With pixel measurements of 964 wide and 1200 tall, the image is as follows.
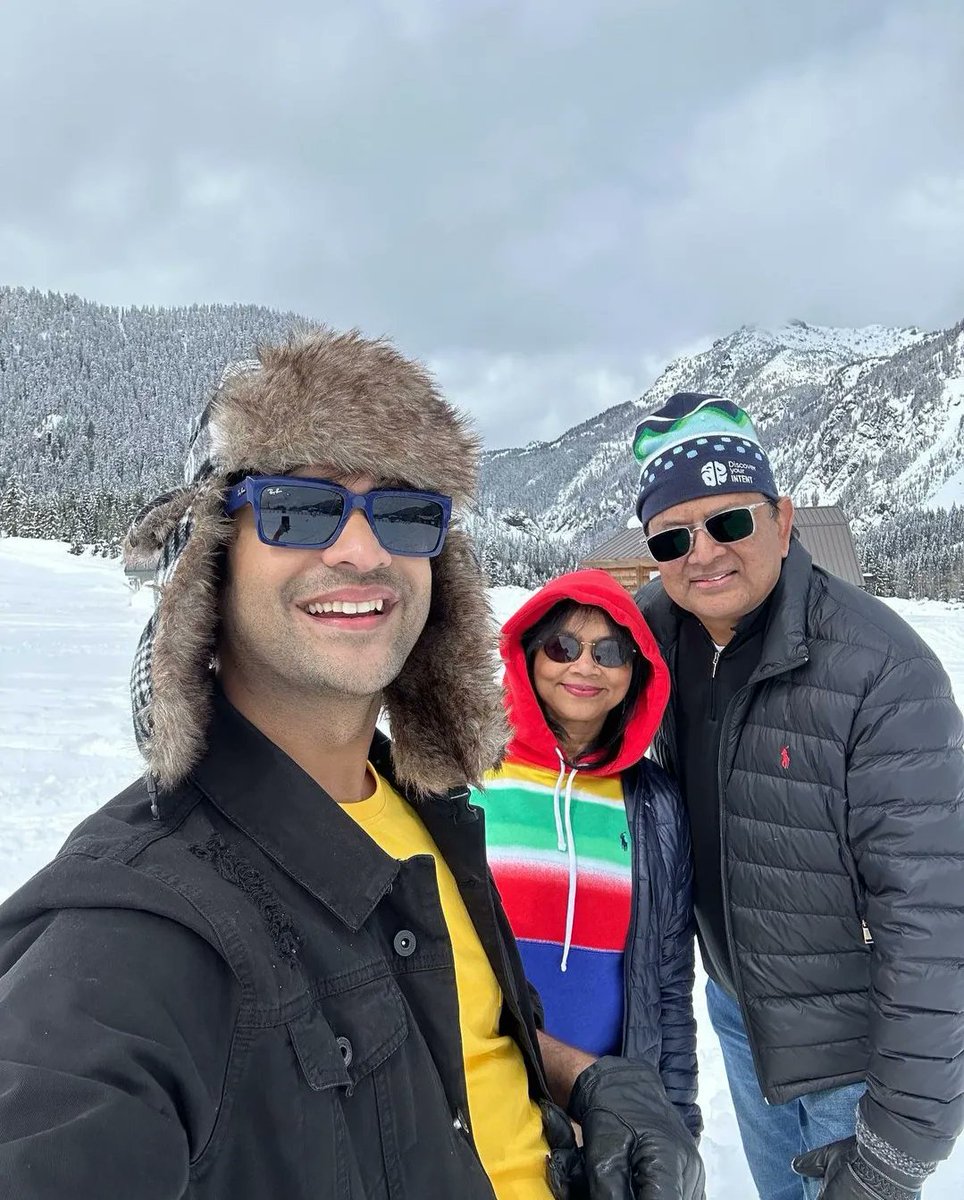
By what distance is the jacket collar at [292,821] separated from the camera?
111 cm

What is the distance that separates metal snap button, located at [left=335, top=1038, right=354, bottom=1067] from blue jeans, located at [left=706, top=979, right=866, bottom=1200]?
172 centimetres

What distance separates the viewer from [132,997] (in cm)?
85

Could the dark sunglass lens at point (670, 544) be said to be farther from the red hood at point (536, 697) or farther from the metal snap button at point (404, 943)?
the metal snap button at point (404, 943)

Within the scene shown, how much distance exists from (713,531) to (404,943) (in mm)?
1426

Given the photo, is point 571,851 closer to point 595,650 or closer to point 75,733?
point 595,650

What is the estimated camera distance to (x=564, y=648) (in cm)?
236

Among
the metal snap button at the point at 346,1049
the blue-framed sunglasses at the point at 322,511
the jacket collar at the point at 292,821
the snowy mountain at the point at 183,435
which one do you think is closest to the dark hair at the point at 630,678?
the blue-framed sunglasses at the point at 322,511

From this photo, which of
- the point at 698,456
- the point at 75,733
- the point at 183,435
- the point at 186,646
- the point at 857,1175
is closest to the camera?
the point at 186,646

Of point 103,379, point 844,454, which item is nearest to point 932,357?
point 844,454

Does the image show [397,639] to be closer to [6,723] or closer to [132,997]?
[132,997]

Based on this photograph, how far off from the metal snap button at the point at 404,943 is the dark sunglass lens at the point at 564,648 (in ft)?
4.11

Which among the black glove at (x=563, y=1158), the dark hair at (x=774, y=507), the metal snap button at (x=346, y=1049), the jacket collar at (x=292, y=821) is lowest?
the black glove at (x=563, y=1158)

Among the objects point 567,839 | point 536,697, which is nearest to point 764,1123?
point 567,839

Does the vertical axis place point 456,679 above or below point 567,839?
above
